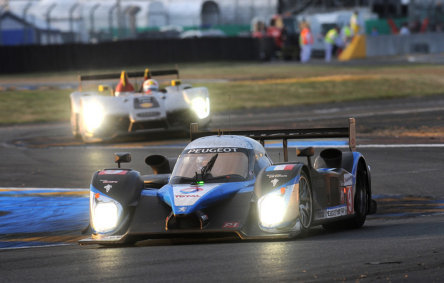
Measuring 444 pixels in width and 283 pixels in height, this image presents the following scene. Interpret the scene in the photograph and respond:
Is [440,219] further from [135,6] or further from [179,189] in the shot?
[135,6]

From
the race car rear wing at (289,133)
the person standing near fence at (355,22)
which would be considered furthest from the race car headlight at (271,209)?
the person standing near fence at (355,22)

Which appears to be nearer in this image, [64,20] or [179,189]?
[179,189]

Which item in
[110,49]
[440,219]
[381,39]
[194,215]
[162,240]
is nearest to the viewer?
[194,215]

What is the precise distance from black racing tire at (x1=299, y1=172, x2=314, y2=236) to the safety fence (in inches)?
1463

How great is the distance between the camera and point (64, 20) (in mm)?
63531

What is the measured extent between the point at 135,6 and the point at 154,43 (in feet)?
78.3

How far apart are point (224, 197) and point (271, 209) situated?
0.49m

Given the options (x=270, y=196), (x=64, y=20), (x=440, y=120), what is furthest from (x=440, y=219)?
(x=64, y=20)

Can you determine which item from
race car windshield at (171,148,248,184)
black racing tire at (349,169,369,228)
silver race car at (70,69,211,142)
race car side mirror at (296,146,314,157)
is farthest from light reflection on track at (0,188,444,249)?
silver race car at (70,69,211,142)

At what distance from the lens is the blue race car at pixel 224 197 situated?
28.3 feet

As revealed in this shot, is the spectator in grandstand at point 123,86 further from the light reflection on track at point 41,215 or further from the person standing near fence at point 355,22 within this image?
the person standing near fence at point 355,22

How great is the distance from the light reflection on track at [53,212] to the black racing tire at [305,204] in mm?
2070

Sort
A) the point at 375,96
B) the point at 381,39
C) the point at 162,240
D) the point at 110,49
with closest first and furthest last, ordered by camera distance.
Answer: the point at 162,240
the point at 375,96
the point at 110,49
the point at 381,39

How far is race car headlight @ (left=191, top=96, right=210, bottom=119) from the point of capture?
66.5 ft
